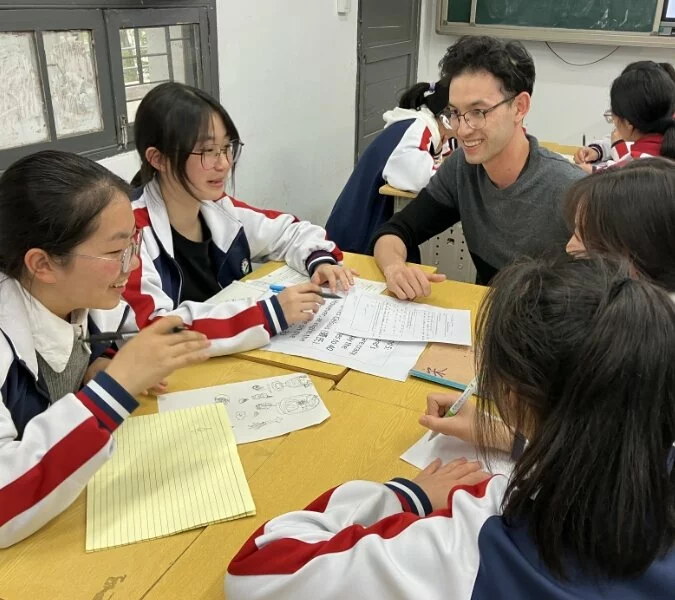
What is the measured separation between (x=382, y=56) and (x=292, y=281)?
3.00 metres

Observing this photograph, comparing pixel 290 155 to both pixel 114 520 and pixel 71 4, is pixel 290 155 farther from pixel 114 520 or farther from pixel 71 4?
pixel 114 520

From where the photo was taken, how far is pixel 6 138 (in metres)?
1.81

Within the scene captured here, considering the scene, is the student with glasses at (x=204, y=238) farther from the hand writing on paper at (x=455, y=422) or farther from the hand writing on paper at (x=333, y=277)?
the hand writing on paper at (x=455, y=422)

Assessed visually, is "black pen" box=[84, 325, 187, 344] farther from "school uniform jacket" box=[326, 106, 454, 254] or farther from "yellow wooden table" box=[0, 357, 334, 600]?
"school uniform jacket" box=[326, 106, 454, 254]

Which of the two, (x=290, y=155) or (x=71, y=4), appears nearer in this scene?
(x=71, y=4)

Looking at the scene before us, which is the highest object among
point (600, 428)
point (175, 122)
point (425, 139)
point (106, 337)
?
point (175, 122)

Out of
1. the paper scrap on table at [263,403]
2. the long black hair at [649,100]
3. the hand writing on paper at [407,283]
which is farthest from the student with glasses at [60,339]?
the long black hair at [649,100]

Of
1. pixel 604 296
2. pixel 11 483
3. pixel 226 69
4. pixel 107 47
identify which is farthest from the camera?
pixel 226 69

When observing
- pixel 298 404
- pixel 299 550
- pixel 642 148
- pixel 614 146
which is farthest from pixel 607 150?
pixel 299 550

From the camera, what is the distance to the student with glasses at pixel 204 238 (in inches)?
54.6

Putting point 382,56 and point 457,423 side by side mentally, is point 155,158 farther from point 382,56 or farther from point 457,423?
point 382,56

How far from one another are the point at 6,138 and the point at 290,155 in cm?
174

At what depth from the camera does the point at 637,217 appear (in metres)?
1.07

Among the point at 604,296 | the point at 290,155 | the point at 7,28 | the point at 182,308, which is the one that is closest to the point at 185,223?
the point at 182,308
